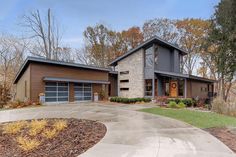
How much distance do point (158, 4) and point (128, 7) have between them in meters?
3.18

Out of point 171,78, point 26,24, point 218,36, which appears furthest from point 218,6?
point 26,24

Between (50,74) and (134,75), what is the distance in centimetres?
1004

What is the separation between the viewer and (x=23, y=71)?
19734mm

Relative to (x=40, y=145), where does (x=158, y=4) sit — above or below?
above

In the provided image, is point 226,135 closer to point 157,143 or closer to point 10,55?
point 157,143

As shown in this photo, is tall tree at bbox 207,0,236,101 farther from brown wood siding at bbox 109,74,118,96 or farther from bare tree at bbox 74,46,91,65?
bare tree at bbox 74,46,91,65

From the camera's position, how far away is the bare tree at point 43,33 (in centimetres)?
2930

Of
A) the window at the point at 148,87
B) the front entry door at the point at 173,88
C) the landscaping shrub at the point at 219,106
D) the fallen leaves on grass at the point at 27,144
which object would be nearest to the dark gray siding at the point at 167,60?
the window at the point at 148,87

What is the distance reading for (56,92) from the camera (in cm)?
1938

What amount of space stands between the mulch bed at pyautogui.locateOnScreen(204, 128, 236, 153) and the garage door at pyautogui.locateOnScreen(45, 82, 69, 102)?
14.5 meters

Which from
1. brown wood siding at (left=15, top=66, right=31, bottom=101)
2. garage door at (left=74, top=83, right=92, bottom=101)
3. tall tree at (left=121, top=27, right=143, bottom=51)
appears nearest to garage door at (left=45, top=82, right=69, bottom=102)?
garage door at (left=74, top=83, right=92, bottom=101)

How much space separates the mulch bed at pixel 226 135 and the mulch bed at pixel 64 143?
3662 mm

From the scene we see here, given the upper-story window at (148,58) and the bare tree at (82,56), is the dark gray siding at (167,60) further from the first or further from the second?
the bare tree at (82,56)

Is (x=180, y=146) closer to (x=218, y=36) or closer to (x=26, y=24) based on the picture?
(x=218, y=36)
